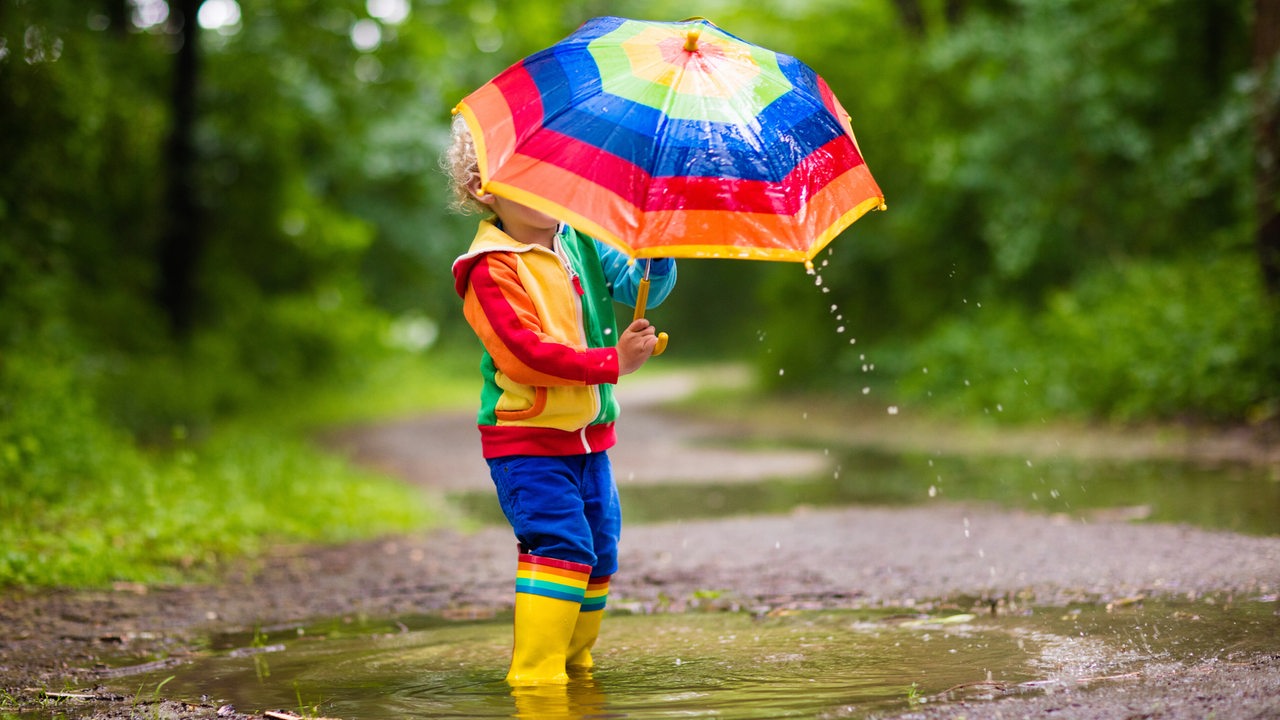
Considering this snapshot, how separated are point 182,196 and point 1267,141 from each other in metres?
12.2

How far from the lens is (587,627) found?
404cm

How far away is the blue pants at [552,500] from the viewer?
383cm

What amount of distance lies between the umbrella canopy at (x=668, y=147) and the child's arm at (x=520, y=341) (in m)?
0.37

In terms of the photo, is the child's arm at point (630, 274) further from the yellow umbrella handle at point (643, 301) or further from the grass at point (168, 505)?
the grass at point (168, 505)

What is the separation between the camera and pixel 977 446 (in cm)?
1132

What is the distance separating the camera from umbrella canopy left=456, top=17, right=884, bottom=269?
3.55 meters

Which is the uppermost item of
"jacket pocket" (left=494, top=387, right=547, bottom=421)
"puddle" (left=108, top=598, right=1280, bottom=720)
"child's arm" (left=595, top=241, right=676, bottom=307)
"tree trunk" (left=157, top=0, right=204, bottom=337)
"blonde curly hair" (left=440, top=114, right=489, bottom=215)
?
"tree trunk" (left=157, top=0, right=204, bottom=337)

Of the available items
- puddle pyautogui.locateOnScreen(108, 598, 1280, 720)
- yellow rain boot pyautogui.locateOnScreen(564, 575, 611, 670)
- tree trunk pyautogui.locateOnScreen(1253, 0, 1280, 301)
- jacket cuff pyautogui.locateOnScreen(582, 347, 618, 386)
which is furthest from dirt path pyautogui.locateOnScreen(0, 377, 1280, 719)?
tree trunk pyautogui.locateOnScreen(1253, 0, 1280, 301)

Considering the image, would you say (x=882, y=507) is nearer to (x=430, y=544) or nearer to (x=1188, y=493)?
(x=1188, y=493)

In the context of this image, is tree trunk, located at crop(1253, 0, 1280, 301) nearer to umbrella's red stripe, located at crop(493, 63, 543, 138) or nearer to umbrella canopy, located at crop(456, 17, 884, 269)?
umbrella canopy, located at crop(456, 17, 884, 269)

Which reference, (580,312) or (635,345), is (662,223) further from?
(580,312)

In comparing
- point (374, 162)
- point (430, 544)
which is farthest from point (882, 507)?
point (374, 162)

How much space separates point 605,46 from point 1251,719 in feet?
7.91

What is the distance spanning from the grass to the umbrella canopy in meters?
3.25
